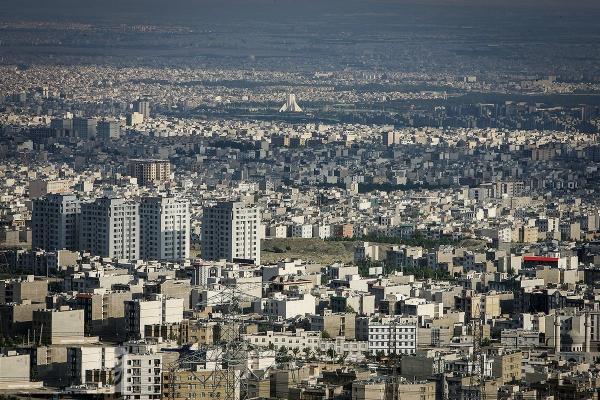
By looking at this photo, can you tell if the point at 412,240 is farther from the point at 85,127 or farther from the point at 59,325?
the point at 85,127

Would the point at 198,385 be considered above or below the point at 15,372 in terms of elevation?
above

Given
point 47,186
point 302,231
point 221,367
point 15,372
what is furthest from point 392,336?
point 47,186

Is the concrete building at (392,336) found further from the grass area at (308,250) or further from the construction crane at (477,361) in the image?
the grass area at (308,250)

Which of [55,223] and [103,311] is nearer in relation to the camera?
[103,311]

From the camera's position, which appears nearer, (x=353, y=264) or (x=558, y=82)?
(x=353, y=264)

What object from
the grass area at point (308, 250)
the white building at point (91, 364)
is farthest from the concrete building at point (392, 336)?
the grass area at point (308, 250)

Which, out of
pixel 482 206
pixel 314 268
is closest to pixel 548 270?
pixel 314 268

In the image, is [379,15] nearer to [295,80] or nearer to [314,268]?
[295,80]

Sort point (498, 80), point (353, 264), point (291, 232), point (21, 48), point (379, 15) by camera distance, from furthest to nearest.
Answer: point (379, 15), point (498, 80), point (21, 48), point (291, 232), point (353, 264)
